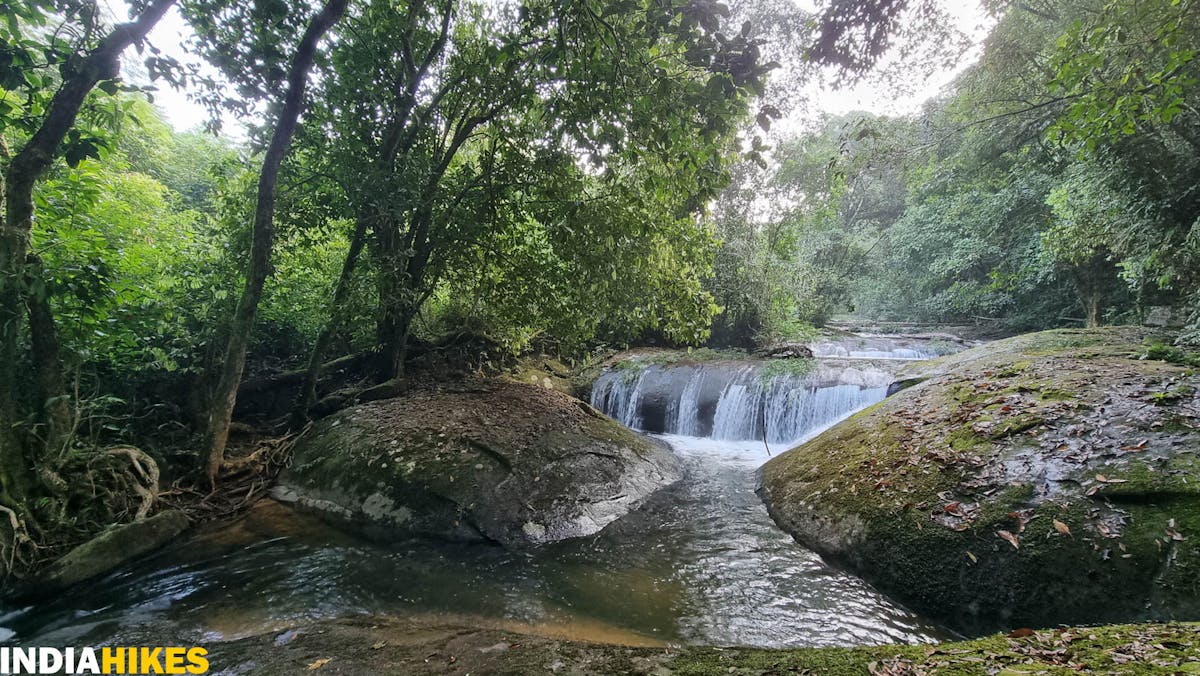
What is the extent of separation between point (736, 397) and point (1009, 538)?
25.0ft

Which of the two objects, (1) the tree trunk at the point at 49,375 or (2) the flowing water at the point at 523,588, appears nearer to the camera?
(2) the flowing water at the point at 523,588

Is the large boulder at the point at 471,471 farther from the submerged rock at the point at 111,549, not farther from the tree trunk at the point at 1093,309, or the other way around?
the tree trunk at the point at 1093,309

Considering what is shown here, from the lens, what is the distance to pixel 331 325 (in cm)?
714

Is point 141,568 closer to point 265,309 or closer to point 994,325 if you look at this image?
point 265,309

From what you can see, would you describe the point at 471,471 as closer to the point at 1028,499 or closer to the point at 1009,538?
the point at 1009,538

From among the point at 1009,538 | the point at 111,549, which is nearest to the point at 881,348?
the point at 1009,538

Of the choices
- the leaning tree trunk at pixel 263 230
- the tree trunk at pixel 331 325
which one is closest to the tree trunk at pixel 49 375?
the leaning tree trunk at pixel 263 230

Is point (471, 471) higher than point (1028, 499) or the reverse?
higher

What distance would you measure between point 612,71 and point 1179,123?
10.3 m

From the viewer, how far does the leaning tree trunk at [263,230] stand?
216 inches

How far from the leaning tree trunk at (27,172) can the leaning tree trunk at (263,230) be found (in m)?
1.49

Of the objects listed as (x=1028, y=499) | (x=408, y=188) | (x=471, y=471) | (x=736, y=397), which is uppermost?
(x=408, y=188)

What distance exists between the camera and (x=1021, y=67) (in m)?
11.3

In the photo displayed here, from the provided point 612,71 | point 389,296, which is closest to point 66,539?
point 389,296
